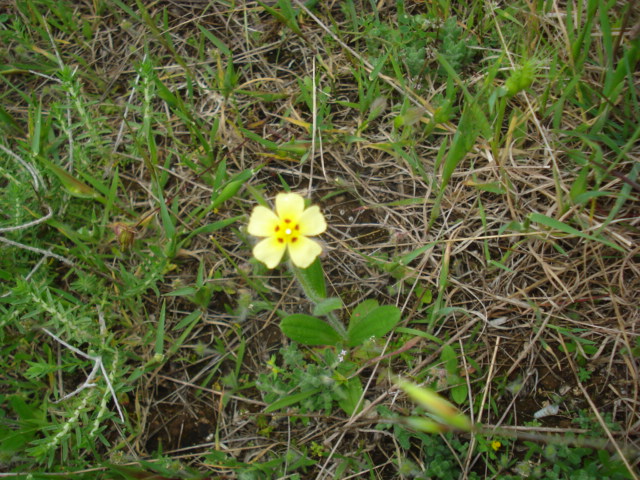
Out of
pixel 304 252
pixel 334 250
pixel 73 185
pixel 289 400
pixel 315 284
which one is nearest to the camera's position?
pixel 304 252

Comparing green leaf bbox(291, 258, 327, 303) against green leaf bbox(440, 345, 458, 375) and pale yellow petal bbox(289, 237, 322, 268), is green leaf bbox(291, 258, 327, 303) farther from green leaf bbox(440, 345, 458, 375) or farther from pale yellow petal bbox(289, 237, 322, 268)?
green leaf bbox(440, 345, 458, 375)

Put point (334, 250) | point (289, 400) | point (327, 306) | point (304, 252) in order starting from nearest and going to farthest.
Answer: point (304, 252), point (327, 306), point (289, 400), point (334, 250)

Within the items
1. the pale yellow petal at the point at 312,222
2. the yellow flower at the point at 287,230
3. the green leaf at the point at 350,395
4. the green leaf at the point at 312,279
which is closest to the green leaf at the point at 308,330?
the green leaf at the point at 312,279

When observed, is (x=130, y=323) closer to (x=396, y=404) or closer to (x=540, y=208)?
(x=396, y=404)

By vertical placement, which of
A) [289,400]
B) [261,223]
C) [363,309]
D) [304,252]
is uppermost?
[261,223]

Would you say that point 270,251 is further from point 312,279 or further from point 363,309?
point 363,309

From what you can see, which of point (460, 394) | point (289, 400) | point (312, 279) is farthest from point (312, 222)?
point (460, 394)
